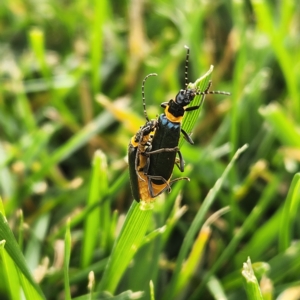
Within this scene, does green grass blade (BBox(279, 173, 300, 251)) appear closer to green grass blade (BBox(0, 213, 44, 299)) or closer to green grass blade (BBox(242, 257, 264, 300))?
green grass blade (BBox(242, 257, 264, 300))

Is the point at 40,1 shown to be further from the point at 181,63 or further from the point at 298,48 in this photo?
the point at 298,48

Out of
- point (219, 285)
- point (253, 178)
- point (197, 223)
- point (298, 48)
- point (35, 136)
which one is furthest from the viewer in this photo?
point (298, 48)

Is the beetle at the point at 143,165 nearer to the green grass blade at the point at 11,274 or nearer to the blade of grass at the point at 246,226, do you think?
the blade of grass at the point at 246,226

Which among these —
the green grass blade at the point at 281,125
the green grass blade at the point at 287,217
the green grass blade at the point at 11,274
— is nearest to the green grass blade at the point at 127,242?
the green grass blade at the point at 11,274

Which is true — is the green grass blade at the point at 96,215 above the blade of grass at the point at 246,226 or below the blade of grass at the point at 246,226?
above

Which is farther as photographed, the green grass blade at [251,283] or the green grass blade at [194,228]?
the green grass blade at [194,228]

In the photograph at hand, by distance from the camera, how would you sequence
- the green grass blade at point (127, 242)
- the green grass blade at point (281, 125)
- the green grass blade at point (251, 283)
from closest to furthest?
the green grass blade at point (251, 283)
the green grass blade at point (127, 242)
the green grass blade at point (281, 125)

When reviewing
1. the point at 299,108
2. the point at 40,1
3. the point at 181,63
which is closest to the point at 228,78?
the point at 181,63
